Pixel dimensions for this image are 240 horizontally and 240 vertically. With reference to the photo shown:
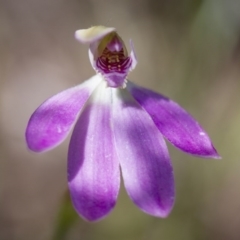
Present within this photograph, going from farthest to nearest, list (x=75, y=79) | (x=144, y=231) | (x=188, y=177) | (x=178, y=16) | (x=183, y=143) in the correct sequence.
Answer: (x=178, y=16) → (x=75, y=79) → (x=188, y=177) → (x=144, y=231) → (x=183, y=143)

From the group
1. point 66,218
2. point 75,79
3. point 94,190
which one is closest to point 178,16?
point 75,79

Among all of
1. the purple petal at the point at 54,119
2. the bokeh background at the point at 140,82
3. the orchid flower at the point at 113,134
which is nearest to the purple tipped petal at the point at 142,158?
the orchid flower at the point at 113,134

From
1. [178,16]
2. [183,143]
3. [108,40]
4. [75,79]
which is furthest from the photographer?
[178,16]

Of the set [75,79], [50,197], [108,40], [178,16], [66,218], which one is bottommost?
[66,218]

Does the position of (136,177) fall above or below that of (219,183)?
below

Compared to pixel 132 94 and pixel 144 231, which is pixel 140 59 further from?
pixel 132 94

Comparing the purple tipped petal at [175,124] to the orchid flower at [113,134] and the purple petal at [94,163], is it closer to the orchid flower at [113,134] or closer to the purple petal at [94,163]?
the orchid flower at [113,134]

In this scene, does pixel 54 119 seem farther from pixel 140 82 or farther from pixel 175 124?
pixel 140 82

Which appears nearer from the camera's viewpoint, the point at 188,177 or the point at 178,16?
the point at 188,177

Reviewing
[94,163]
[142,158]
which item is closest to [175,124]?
[142,158]
